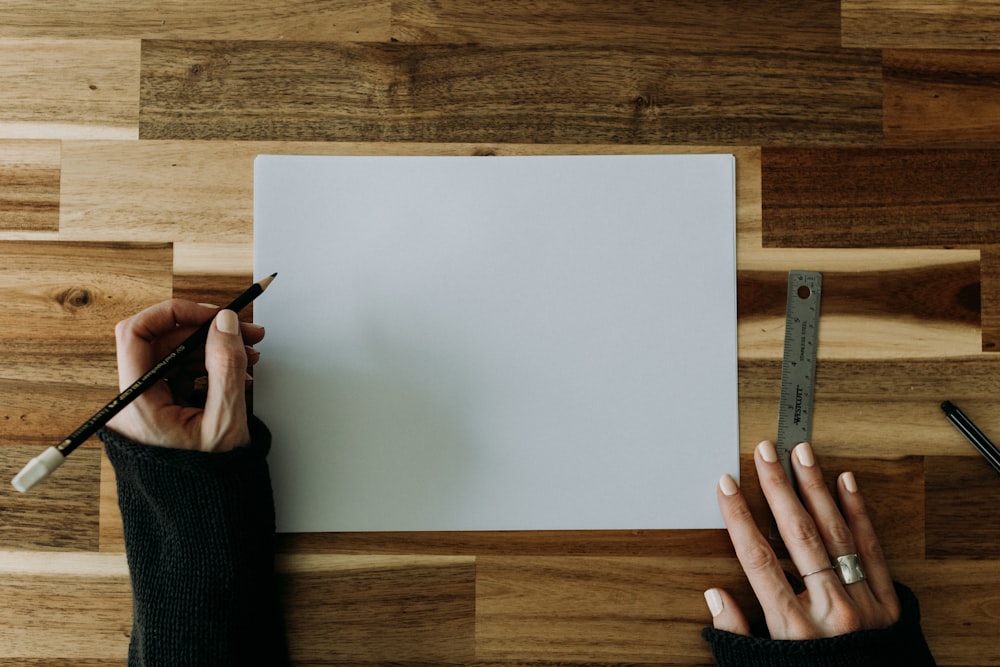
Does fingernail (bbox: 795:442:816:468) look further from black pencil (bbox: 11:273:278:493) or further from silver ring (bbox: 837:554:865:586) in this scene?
black pencil (bbox: 11:273:278:493)

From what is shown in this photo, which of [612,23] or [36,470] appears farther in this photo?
[612,23]

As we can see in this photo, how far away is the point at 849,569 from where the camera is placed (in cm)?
70

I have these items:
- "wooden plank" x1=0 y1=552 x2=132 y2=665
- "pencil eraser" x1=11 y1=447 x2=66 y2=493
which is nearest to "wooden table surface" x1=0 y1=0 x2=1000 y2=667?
"wooden plank" x1=0 y1=552 x2=132 y2=665

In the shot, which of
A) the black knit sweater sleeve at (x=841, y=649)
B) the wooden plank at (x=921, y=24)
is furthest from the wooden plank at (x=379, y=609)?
the wooden plank at (x=921, y=24)

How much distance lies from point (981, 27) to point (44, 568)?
1.14m

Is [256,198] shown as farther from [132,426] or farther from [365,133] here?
[132,426]

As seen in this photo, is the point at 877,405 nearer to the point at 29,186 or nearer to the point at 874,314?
the point at 874,314

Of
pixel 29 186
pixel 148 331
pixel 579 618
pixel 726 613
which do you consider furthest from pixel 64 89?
pixel 726 613

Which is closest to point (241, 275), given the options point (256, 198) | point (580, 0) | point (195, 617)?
point (256, 198)

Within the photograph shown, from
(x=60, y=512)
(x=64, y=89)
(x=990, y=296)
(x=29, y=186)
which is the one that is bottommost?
(x=60, y=512)

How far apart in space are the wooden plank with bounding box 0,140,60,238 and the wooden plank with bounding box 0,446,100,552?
24 centimetres

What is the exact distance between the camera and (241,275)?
73cm

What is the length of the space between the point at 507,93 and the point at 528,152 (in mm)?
66

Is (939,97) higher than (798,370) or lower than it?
higher
